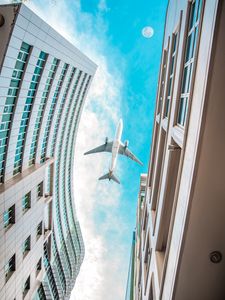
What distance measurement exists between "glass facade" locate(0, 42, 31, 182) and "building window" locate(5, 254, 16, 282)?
8.98m

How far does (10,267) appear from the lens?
75.5ft

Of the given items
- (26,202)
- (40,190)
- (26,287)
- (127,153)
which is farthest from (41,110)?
(127,153)

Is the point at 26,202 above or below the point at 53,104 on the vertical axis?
below

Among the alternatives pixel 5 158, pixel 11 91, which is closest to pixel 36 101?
pixel 11 91

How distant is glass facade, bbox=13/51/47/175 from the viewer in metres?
26.3

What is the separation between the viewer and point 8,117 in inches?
899

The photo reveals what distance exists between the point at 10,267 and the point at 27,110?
18713 mm

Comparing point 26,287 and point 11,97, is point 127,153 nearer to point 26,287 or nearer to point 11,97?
point 26,287

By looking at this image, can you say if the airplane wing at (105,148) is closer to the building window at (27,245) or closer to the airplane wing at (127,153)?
the airplane wing at (127,153)

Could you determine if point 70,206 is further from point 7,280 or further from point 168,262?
point 168,262

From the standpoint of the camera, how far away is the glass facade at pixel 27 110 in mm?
26289

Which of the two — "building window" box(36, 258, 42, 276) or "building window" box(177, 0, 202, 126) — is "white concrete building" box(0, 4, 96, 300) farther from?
"building window" box(177, 0, 202, 126)

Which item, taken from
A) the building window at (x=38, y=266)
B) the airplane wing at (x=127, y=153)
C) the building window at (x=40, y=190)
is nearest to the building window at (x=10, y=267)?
the building window at (x=40, y=190)

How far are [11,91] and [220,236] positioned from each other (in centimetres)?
2288
